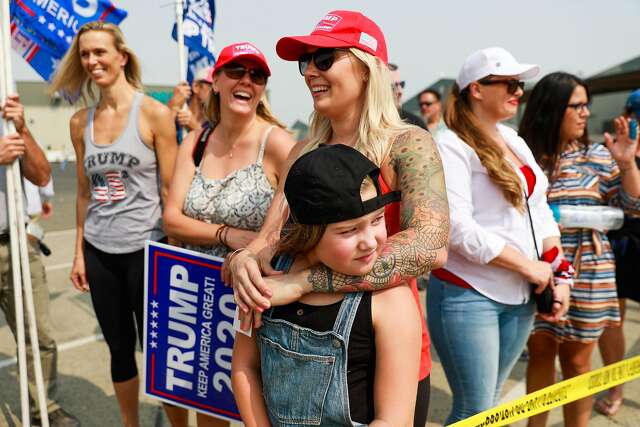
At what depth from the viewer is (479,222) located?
6.66ft

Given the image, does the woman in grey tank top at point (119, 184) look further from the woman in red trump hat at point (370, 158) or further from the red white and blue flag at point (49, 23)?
the woman in red trump hat at point (370, 158)

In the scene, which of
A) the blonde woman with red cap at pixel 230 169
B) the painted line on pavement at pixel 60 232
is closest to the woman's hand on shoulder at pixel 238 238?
the blonde woman with red cap at pixel 230 169

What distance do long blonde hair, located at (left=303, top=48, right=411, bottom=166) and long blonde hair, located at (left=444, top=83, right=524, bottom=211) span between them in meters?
0.60

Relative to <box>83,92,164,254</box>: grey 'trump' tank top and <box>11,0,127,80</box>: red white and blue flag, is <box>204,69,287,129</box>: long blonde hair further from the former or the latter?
<box>11,0,127,80</box>: red white and blue flag

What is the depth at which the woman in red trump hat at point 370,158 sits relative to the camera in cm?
127

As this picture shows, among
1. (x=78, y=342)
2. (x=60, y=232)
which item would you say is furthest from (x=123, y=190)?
(x=60, y=232)

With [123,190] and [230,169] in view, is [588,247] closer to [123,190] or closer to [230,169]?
[230,169]

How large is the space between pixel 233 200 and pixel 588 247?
174 cm

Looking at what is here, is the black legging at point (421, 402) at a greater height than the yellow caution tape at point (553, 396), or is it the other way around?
the black legging at point (421, 402)

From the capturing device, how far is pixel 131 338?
257cm

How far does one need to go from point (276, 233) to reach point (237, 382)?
0.47 m

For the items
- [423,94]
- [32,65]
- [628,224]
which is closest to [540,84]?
[628,224]

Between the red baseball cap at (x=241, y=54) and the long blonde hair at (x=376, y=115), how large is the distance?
74cm

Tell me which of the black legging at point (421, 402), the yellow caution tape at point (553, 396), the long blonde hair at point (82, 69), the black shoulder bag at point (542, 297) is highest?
the long blonde hair at point (82, 69)
